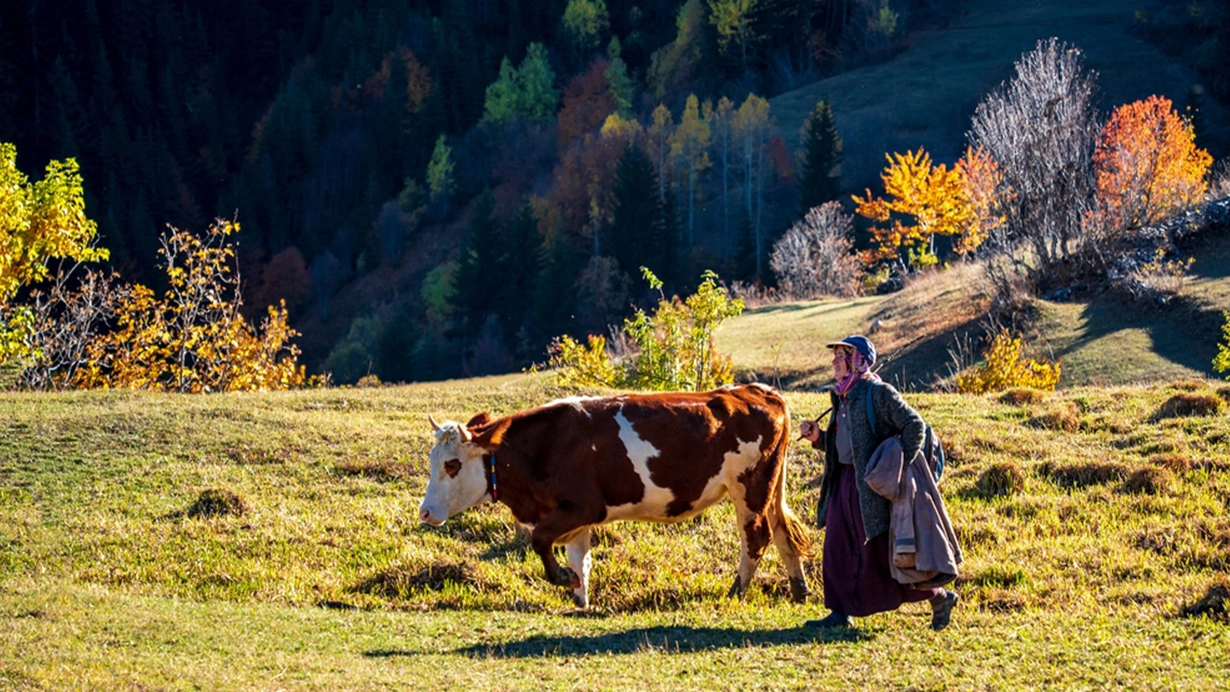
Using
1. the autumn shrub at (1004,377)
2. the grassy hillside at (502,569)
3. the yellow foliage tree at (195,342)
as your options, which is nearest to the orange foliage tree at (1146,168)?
the autumn shrub at (1004,377)

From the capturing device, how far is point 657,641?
9727mm

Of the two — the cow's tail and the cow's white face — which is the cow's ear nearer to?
the cow's white face

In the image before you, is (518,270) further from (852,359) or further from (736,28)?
(852,359)

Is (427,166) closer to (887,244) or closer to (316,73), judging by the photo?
(316,73)

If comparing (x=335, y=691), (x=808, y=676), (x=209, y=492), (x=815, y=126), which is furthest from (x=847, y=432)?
(x=815, y=126)

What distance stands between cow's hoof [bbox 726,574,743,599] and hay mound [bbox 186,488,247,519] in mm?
6176

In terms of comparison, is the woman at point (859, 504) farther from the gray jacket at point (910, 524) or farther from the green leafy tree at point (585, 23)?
the green leafy tree at point (585, 23)

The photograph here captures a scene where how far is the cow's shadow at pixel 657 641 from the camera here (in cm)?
947

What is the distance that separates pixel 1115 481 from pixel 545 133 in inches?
4819

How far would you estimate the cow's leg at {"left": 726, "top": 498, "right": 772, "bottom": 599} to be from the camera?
36.6 feet

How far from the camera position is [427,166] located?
136 m

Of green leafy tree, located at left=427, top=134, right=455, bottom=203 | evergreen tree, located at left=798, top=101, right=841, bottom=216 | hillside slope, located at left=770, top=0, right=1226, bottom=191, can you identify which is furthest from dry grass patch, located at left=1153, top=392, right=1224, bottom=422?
green leafy tree, located at left=427, top=134, right=455, bottom=203

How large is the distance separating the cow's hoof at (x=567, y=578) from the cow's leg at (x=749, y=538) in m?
1.47

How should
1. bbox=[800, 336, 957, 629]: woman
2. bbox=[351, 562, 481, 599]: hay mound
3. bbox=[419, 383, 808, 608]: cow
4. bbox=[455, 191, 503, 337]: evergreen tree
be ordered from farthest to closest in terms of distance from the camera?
1. bbox=[455, 191, 503, 337]: evergreen tree
2. bbox=[351, 562, 481, 599]: hay mound
3. bbox=[419, 383, 808, 608]: cow
4. bbox=[800, 336, 957, 629]: woman
